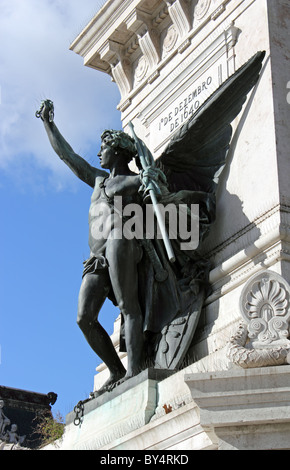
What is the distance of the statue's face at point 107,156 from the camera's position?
49.0ft

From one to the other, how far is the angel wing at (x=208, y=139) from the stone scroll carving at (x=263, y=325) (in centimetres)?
326

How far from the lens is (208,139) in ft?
49.6

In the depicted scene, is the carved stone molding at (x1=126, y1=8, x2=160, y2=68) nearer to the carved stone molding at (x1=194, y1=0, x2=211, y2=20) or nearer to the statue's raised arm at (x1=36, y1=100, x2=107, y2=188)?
the carved stone molding at (x1=194, y1=0, x2=211, y2=20)

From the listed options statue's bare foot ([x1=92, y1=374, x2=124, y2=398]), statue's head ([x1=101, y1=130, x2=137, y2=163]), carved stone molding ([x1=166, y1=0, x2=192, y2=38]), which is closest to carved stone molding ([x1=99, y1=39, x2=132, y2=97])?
carved stone molding ([x1=166, y1=0, x2=192, y2=38])

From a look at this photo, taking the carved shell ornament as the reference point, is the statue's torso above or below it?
above

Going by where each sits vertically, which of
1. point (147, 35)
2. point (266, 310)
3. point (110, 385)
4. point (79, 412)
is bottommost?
point (266, 310)

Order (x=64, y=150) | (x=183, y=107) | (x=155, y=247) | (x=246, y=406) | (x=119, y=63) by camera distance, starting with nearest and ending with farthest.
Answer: (x=246, y=406) → (x=155, y=247) → (x=64, y=150) → (x=183, y=107) → (x=119, y=63)

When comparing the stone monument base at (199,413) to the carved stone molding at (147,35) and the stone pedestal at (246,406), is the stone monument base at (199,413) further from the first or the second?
the carved stone molding at (147,35)

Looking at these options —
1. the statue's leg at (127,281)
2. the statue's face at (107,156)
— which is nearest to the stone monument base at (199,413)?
the statue's leg at (127,281)

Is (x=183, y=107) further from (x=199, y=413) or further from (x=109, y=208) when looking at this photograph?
(x=199, y=413)

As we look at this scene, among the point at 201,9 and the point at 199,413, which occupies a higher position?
the point at 201,9

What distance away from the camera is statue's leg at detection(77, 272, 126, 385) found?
571 inches

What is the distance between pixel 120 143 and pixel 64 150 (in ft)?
4.66

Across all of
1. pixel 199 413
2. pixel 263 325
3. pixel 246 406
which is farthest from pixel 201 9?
pixel 246 406
